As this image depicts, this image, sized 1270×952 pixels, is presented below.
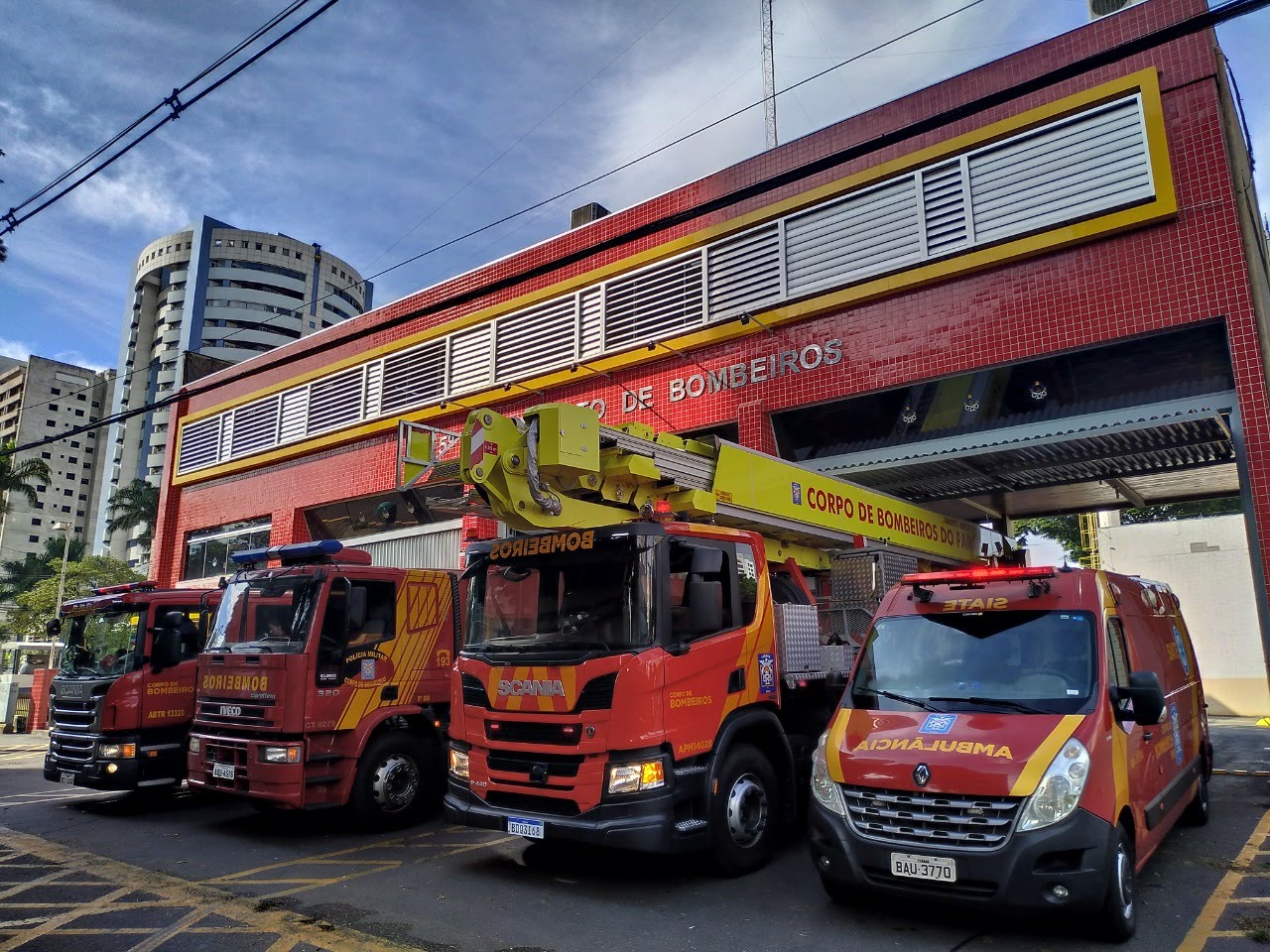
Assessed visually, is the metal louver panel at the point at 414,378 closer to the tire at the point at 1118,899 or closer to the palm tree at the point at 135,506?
the tire at the point at 1118,899

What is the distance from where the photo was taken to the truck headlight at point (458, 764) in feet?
21.7

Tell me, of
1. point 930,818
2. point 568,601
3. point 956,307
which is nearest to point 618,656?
point 568,601

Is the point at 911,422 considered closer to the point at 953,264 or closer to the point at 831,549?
the point at 953,264

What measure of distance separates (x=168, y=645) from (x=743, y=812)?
7.20 meters

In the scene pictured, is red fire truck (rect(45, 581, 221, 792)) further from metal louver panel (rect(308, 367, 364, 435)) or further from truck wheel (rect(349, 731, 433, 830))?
metal louver panel (rect(308, 367, 364, 435))

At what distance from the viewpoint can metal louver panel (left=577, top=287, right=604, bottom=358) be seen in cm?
1521

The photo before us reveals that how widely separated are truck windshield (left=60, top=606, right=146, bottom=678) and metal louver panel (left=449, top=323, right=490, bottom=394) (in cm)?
808

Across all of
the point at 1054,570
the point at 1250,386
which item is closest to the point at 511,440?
the point at 1054,570

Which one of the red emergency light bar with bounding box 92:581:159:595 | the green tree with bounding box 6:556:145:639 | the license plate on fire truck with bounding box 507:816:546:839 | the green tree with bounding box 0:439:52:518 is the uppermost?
the green tree with bounding box 0:439:52:518

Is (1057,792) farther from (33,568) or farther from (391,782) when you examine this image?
(33,568)

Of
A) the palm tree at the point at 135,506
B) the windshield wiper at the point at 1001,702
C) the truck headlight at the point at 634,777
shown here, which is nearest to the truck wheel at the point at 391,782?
the truck headlight at the point at 634,777

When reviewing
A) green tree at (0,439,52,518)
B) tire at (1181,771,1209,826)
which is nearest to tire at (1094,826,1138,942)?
tire at (1181,771,1209,826)

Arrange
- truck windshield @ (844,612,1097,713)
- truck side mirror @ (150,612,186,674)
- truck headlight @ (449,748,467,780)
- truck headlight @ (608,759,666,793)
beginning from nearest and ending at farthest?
truck windshield @ (844,612,1097,713)
truck headlight @ (608,759,666,793)
truck headlight @ (449,748,467,780)
truck side mirror @ (150,612,186,674)

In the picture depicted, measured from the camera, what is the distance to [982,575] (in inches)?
243
